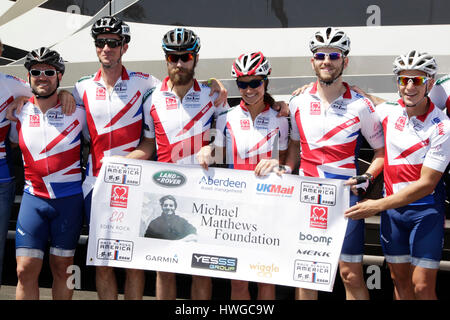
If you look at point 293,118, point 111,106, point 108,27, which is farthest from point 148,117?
point 293,118

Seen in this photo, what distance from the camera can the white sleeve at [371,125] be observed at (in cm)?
419

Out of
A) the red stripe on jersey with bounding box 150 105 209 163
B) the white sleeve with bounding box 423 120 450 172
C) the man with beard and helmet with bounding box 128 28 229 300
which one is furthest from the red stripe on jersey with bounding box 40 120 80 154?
the white sleeve with bounding box 423 120 450 172

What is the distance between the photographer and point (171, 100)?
14.7ft

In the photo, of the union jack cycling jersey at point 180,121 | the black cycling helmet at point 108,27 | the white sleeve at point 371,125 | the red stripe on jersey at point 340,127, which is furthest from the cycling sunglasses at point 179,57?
the white sleeve at point 371,125

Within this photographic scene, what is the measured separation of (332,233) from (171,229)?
A: 118cm

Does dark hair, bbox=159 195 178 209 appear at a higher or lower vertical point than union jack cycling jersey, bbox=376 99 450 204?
lower

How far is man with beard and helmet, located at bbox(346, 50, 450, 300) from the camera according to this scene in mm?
3980

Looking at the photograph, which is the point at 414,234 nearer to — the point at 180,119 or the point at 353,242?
the point at 353,242

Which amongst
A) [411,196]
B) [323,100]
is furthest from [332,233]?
[323,100]

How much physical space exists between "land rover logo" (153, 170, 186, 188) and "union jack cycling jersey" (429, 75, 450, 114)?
1955mm

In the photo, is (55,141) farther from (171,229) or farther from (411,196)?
(411,196)

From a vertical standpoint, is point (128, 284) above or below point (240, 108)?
below

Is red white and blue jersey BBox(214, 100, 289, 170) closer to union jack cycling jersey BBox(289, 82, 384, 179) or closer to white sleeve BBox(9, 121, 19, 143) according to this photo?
union jack cycling jersey BBox(289, 82, 384, 179)

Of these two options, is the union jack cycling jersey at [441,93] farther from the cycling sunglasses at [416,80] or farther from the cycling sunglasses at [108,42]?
the cycling sunglasses at [108,42]
